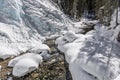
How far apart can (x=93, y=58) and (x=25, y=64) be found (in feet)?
5.97

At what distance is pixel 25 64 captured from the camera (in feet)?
19.0

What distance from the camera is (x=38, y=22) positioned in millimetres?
8938

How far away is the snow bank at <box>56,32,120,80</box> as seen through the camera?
4786 millimetres

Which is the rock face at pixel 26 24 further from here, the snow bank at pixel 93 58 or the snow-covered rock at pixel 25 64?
the snow bank at pixel 93 58

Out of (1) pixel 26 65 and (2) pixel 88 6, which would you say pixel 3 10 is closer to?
(1) pixel 26 65

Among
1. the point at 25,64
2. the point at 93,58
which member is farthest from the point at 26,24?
the point at 93,58

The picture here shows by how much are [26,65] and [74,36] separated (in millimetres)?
2201

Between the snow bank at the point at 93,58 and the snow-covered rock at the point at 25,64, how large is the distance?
2.98ft

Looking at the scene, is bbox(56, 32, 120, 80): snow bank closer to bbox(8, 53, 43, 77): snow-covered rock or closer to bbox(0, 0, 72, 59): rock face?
bbox(8, 53, 43, 77): snow-covered rock

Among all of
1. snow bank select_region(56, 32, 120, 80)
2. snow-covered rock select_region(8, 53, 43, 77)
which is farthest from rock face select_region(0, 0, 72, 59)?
snow bank select_region(56, 32, 120, 80)

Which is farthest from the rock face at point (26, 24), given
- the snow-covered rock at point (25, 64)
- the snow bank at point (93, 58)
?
the snow bank at point (93, 58)

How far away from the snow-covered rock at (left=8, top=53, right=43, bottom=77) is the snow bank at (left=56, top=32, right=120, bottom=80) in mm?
907

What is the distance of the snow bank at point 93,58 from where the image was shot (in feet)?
15.7

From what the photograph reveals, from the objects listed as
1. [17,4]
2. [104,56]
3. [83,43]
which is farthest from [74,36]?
[17,4]
